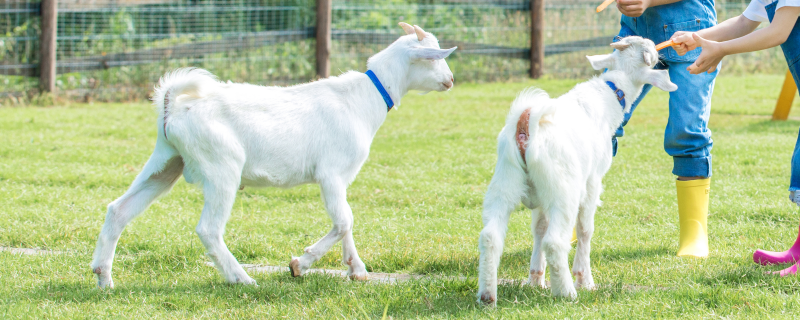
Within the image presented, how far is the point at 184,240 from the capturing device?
4.74 m

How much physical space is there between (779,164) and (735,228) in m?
2.29

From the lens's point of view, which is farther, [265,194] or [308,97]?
[265,194]

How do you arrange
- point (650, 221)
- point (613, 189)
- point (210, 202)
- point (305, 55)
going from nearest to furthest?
point (210, 202) → point (650, 221) → point (613, 189) → point (305, 55)

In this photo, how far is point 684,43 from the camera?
3.95 meters

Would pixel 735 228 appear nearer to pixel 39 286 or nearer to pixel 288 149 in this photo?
pixel 288 149

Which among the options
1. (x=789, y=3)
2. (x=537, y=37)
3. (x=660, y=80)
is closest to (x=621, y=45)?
(x=660, y=80)

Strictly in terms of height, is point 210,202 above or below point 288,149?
below

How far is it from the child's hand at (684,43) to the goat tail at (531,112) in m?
0.93

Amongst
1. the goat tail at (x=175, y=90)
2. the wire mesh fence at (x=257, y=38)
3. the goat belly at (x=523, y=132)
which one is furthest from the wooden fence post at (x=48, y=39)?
the goat belly at (x=523, y=132)

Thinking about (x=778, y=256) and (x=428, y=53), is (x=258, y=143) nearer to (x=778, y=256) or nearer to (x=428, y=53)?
(x=428, y=53)

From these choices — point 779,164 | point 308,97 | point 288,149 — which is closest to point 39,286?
point 288,149

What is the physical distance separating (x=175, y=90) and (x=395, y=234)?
5.88 ft

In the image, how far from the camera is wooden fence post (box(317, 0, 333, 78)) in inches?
465

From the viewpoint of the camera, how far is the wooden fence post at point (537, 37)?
43.3 feet
